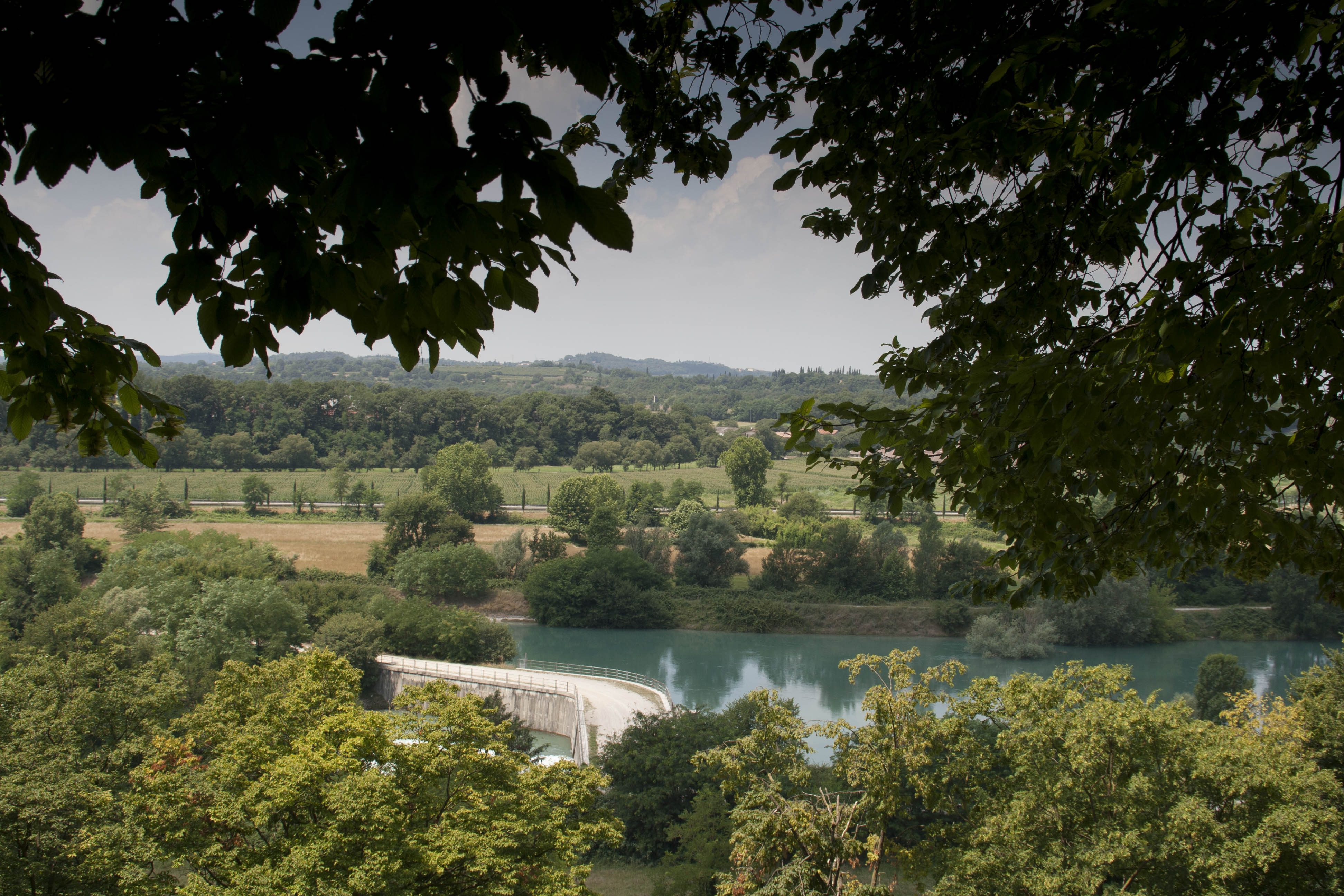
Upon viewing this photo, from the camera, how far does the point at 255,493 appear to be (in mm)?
43344

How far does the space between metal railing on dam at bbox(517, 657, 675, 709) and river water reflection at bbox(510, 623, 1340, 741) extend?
1218mm

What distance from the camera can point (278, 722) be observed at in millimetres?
8445

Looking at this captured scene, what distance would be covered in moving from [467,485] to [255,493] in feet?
38.6

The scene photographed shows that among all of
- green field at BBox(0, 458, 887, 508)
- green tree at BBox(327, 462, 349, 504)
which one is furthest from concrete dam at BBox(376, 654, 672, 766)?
green tree at BBox(327, 462, 349, 504)

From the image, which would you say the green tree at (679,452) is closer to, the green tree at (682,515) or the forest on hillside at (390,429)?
the forest on hillside at (390,429)

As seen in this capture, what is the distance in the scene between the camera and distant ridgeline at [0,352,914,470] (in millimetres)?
51531

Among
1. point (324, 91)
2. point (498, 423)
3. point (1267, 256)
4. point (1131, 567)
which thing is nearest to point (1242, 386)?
point (1267, 256)

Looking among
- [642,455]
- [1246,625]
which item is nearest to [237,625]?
[1246,625]

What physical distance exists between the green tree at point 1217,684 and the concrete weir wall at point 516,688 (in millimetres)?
14818

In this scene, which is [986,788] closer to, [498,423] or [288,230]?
[288,230]

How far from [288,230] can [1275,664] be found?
32.2 metres

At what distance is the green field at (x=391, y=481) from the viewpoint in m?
45.5

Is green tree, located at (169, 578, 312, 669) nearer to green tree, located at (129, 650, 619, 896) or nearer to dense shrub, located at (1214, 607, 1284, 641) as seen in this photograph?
green tree, located at (129, 650, 619, 896)

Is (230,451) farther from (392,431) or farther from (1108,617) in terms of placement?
(1108,617)
